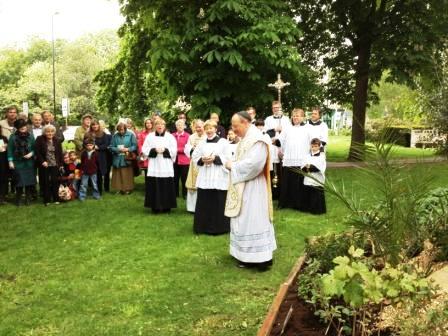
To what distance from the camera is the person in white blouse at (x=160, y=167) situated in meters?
10.7

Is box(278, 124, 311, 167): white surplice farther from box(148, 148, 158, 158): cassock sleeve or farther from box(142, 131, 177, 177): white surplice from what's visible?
box(148, 148, 158, 158): cassock sleeve

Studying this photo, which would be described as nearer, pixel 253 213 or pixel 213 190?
pixel 253 213

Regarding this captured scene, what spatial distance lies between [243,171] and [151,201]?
4.27 m

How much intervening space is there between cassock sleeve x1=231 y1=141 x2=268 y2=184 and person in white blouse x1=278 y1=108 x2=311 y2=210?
414cm

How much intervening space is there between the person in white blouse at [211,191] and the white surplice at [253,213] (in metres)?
1.78

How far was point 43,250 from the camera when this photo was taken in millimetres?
8180

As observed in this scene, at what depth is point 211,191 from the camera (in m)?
9.01

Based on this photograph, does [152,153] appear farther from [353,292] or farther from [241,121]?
[353,292]

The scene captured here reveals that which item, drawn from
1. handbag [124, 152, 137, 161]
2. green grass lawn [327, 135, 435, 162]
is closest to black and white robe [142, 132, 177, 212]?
handbag [124, 152, 137, 161]

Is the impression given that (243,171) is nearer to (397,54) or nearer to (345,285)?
(345,285)

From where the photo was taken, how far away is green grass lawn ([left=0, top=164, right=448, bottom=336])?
213 inches

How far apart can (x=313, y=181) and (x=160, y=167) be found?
3.10m

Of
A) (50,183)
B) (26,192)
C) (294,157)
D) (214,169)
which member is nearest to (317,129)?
(294,157)

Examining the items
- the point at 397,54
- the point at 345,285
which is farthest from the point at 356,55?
the point at 345,285
